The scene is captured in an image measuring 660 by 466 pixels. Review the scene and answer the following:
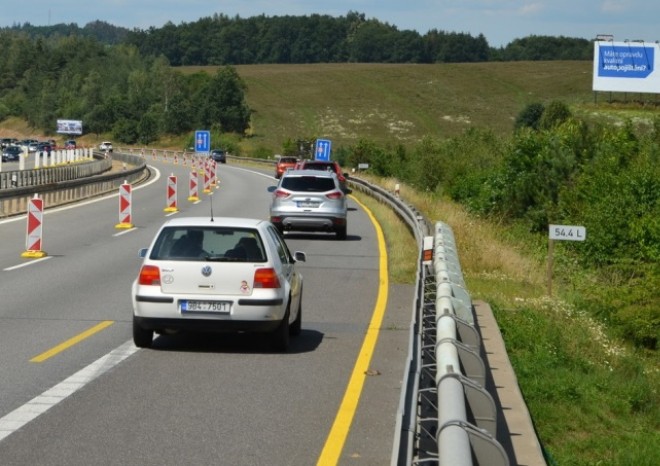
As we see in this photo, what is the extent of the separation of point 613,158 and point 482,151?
22.4 m

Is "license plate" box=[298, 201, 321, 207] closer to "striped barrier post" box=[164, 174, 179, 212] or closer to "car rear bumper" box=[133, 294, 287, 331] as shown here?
"striped barrier post" box=[164, 174, 179, 212]

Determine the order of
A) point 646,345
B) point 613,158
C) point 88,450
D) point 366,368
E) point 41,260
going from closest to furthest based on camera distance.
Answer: point 88,450 < point 366,368 < point 646,345 < point 41,260 < point 613,158

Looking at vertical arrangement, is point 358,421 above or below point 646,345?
above

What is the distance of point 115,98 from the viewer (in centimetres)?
16500

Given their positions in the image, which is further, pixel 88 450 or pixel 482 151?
pixel 482 151

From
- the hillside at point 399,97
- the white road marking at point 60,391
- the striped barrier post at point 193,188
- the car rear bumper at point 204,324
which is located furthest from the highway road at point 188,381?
the hillside at point 399,97

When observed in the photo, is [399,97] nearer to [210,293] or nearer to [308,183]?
[308,183]

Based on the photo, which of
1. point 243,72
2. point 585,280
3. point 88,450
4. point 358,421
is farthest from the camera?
point 243,72

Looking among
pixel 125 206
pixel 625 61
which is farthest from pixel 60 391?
pixel 625 61

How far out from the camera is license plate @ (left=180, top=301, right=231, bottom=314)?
40.6 feet

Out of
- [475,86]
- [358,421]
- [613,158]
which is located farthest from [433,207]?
[475,86]

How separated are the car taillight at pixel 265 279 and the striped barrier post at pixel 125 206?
1773cm

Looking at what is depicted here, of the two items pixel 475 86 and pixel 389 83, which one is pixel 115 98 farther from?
pixel 475 86

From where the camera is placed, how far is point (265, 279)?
12.5 metres
